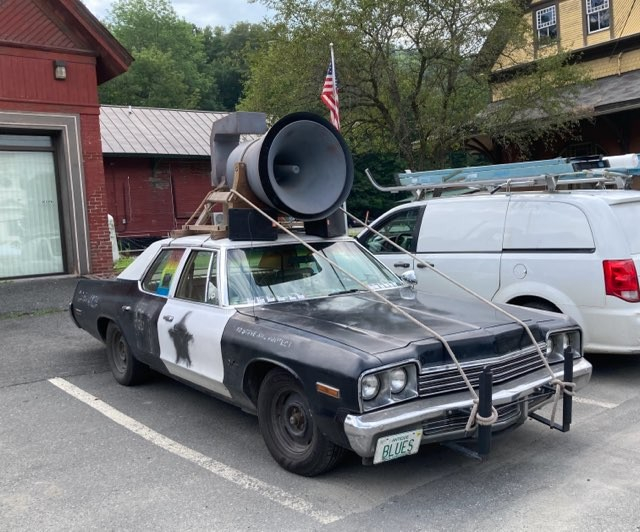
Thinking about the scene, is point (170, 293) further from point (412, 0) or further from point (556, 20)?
point (556, 20)

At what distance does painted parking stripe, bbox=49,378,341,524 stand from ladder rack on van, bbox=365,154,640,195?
12.8 feet

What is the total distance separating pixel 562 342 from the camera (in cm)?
442

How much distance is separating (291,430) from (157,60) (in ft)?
157

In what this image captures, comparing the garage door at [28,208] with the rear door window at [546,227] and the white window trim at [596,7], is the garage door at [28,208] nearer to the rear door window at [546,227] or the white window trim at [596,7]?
the rear door window at [546,227]

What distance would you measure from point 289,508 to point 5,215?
10.1m

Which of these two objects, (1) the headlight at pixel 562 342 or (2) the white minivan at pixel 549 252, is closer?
(1) the headlight at pixel 562 342

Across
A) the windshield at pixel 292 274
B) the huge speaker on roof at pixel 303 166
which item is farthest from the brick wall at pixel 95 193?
the windshield at pixel 292 274

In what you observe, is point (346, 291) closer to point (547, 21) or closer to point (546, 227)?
point (546, 227)

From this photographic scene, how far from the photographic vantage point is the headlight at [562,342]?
433cm

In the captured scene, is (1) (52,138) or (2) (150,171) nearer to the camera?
(1) (52,138)

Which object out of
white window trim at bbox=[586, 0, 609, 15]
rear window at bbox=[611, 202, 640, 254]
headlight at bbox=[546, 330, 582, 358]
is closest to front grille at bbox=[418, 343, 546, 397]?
headlight at bbox=[546, 330, 582, 358]

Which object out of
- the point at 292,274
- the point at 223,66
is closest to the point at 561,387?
the point at 292,274

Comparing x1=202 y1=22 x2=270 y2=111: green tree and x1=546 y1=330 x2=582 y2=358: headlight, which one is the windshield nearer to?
x1=546 y1=330 x2=582 y2=358: headlight

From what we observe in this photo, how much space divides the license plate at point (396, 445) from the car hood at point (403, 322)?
459mm
